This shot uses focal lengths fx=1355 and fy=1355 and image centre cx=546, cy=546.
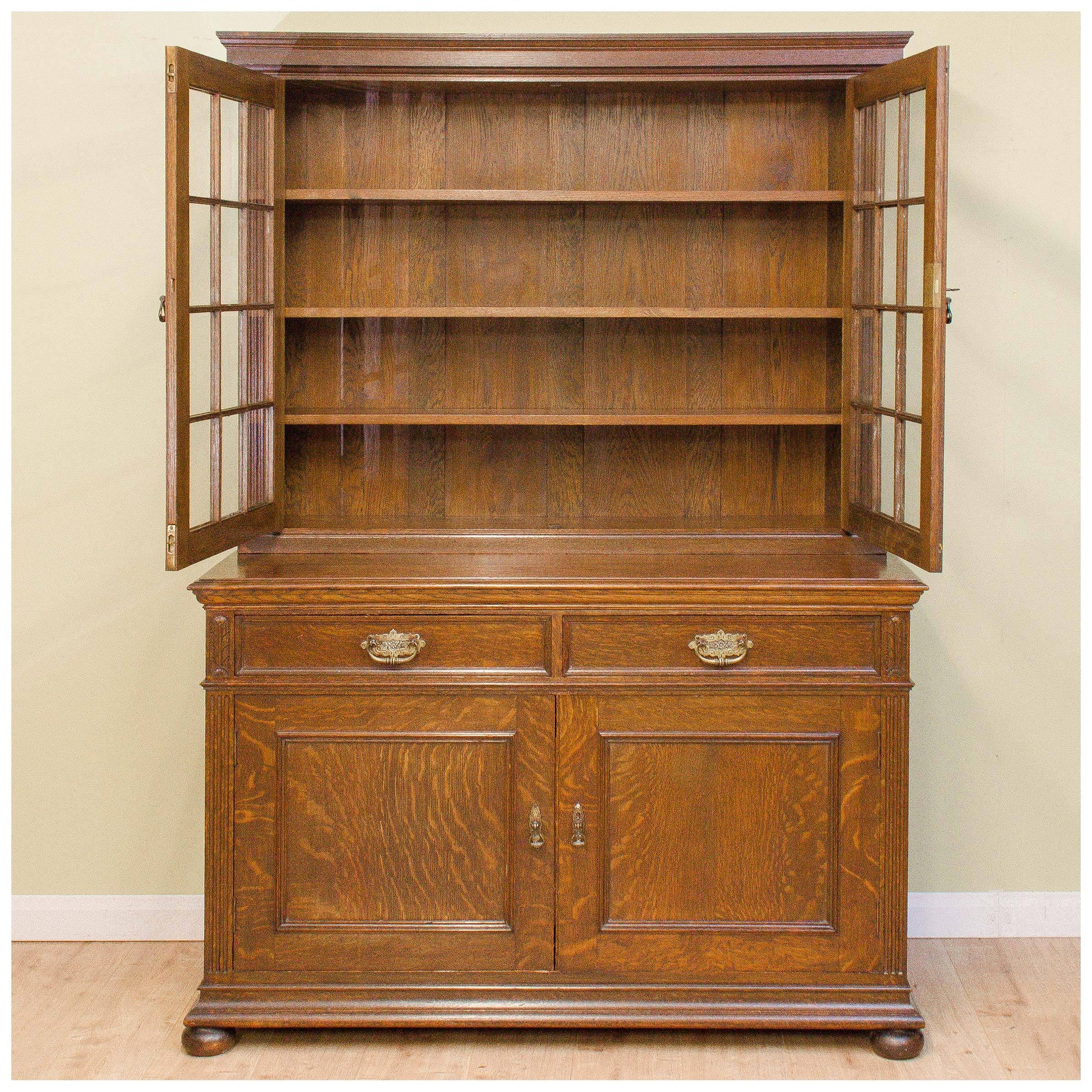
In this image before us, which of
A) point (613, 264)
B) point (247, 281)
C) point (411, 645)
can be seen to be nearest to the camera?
point (411, 645)

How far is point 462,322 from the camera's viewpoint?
10.9 feet

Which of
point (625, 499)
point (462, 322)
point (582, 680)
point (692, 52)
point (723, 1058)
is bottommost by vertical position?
point (723, 1058)

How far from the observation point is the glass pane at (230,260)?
299 centimetres

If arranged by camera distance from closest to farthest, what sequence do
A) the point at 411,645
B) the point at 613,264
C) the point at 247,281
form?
the point at 411,645 < the point at 247,281 < the point at 613,264

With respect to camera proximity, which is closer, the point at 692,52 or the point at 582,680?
the point at 582,680

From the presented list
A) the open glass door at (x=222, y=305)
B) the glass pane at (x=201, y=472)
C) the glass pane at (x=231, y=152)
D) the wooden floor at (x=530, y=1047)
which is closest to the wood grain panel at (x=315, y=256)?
the open glass door at (x=222, y=305)

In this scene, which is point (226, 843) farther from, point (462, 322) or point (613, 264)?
point (613, 264)

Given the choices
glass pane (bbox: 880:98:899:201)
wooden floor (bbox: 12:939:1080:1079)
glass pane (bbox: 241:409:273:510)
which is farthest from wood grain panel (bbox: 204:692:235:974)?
glass pane (bbox: 880:98:899:201)

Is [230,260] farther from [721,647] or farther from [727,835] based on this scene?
[727,835]

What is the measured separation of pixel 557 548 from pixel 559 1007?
1007 millimetres

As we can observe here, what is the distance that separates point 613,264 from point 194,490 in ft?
3.73

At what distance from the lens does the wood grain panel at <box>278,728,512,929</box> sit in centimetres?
283

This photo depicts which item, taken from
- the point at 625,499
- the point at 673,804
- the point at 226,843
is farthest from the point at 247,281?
the point at 673,804

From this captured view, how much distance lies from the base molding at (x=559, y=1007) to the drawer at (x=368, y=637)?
2.24ft
